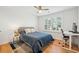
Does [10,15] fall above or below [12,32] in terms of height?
above

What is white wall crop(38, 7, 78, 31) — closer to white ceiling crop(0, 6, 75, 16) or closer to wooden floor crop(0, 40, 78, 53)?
white ceiling crop(0, 6, 75, 16)

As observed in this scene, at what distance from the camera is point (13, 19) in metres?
1.24

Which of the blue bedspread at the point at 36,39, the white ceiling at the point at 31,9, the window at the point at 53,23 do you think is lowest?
the blue bedspread at the point at 36,39

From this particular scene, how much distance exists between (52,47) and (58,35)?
18 cm

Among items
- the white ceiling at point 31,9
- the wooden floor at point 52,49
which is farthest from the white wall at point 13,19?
the wooden floor at point 52,49

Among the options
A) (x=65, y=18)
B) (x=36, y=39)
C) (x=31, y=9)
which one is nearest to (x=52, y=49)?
(x=36, y=39)

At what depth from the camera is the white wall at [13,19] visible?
1.21m

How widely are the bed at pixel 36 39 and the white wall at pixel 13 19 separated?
5.4 inches

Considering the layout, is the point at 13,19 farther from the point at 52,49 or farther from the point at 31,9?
the point at 52,49

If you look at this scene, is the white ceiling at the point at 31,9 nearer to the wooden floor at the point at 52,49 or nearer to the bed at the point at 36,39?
the bed at the point at 36,39

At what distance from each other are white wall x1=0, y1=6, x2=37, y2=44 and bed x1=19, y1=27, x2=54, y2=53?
0.14m

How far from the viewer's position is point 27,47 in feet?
4.18
